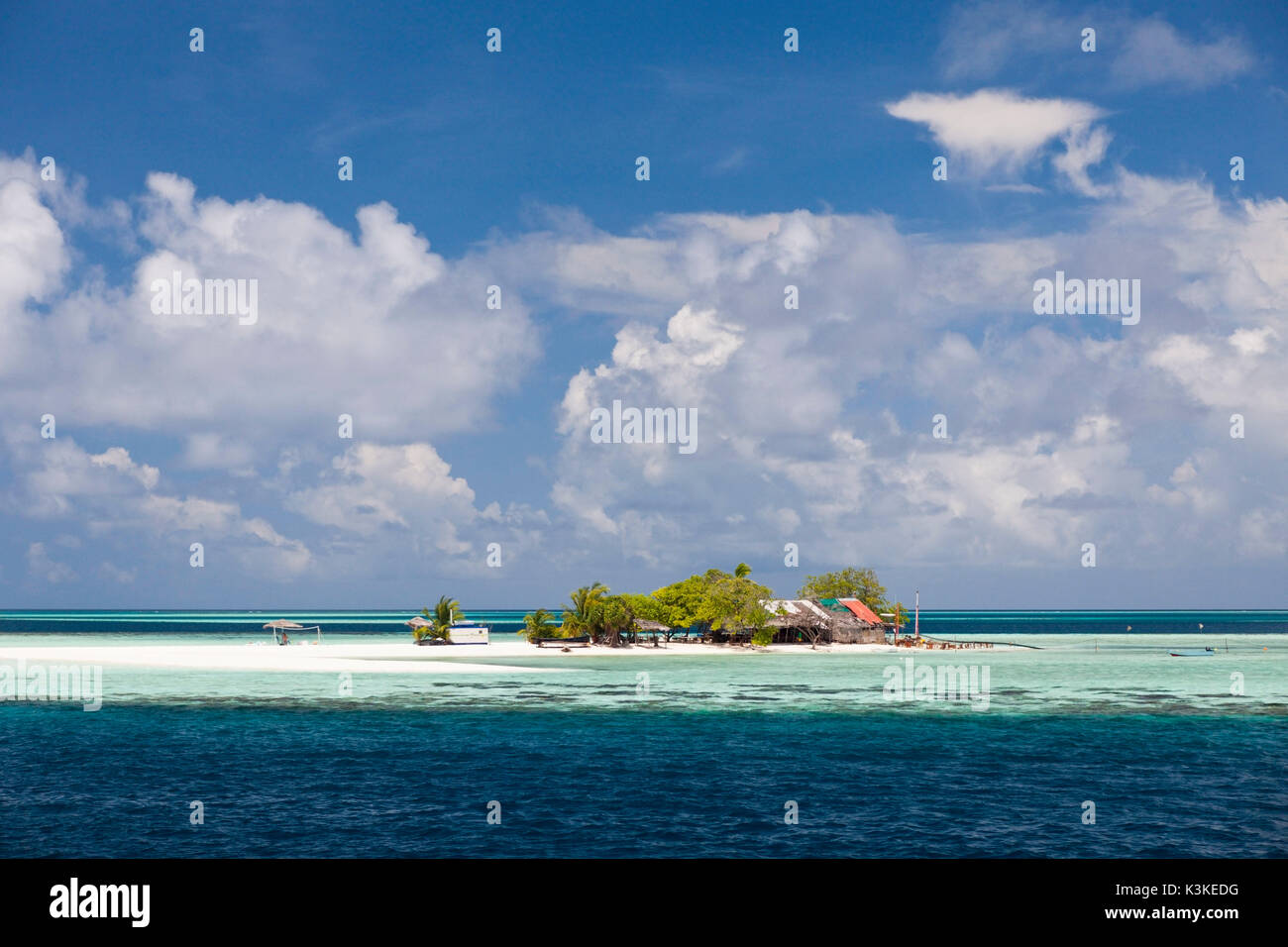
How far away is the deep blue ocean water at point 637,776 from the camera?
63.3ft

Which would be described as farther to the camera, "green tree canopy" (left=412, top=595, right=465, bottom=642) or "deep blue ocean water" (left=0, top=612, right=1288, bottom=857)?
"green tree canopy" (left=412, top=595, right=465, bottom=642)

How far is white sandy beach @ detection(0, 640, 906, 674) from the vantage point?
6272 centimetres

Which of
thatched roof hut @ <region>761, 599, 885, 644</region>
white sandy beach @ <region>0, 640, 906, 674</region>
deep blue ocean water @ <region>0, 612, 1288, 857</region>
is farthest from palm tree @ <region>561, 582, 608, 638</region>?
deep blue ocean water @ <region>0, 612, 1288, 857</region>

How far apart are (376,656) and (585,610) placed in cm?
1848

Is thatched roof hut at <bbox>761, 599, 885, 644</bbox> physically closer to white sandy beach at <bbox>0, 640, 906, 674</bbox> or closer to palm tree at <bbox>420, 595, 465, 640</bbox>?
white sandy beach at <bbox>0, 640, 906, 674</bbox>

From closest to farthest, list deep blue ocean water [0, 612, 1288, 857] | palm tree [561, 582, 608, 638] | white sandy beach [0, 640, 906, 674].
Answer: deep blue ocean water [0, 612, 1288, 857] → white sandy beach [0, 640, 906, 674] → palm tree [561, 582, 608, 638]

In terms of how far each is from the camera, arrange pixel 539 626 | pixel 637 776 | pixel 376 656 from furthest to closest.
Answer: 1. pixel 539 626
2. pixel 376 656
3. pixel 637 776

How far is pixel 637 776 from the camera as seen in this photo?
25.9 metres

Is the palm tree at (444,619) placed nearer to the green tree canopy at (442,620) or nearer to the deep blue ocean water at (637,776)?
the green tree canopy at (442,620)

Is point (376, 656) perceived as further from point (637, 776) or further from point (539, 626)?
point (637, 776)

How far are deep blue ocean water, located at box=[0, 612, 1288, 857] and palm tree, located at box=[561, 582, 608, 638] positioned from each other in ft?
120

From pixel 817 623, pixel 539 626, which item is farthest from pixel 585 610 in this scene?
pixel 817 623
